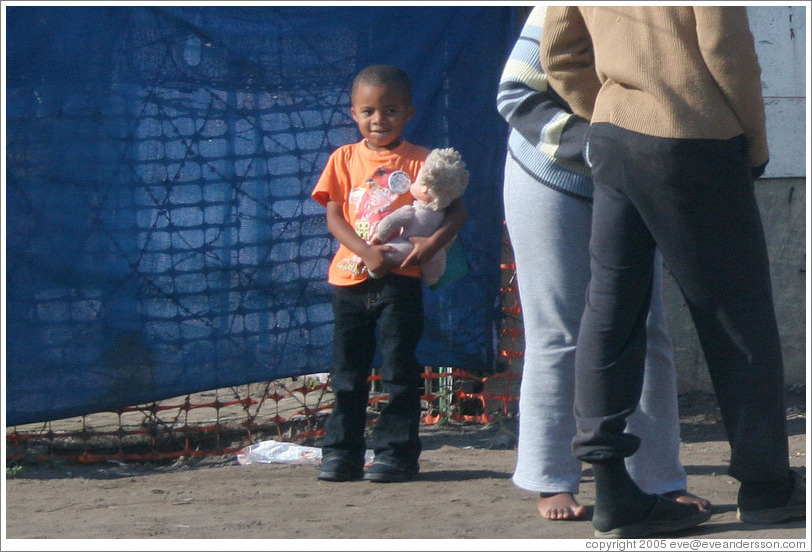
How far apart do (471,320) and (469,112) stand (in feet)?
2.96

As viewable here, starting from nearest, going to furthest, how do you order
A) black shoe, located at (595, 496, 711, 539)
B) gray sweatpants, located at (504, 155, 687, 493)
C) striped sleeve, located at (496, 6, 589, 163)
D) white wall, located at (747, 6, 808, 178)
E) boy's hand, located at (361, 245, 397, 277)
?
black shoe, located at (595, 496, 711, 539) → striped sleeve, located at (496, 6, 589, 163) → gray sweatpants, located at (504, 155, 687, 493) → boy's hand, located at (361, 245, 397, 277) → white wall, located at (747, 6, 808, 178)

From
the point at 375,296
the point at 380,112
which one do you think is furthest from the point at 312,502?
the point at 380,112

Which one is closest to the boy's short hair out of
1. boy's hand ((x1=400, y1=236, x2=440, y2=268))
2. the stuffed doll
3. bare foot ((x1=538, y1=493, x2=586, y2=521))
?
the stuffed doll

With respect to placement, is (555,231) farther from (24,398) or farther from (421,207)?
(24,398)

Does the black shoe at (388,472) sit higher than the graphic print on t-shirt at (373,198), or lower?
lower

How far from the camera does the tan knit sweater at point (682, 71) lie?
104 inches

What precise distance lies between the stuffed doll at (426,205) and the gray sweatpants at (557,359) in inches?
26.1

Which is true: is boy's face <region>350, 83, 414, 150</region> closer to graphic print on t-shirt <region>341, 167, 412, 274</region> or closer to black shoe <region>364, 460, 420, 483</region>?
graphic print on t-shirt <region>341, 167, 412, 274</region>

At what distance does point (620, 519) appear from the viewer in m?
2.84

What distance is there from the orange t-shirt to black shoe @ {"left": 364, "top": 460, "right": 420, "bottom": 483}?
668 mm

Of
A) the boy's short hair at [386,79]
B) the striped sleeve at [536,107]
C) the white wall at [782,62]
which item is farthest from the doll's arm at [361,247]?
the white wall at [782,62]

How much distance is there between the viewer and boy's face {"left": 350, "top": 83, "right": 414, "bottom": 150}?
156 inches

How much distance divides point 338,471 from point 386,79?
1.44m

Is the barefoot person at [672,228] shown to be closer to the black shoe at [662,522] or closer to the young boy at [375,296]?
the black shoe at [662,522]
